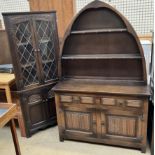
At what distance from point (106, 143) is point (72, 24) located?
1.48 metres

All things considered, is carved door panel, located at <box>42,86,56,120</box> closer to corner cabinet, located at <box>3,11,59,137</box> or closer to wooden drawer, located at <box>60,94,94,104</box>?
corner cabinet, located at <box>3,11,59,137</box>

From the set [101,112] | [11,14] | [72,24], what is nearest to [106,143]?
[101,112]

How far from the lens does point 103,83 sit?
7.61ft

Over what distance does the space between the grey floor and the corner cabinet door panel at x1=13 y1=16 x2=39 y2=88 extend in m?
0.76

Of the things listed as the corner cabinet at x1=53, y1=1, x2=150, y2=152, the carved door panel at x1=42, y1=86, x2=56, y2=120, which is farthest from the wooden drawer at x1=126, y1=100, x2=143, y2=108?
the carved door panel at x1=42, y1=86, x2=56, y2=120

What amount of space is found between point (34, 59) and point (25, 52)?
14cm

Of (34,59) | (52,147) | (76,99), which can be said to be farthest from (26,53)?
(52,147)

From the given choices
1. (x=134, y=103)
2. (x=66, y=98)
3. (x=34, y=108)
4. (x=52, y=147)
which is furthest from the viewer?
(x=34, y=108)

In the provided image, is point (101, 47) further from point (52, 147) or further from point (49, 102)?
point (52, 147)

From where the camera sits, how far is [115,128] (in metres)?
2.20

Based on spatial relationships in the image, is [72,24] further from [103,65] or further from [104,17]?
[103,65]

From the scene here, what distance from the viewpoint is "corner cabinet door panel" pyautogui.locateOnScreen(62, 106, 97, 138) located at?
2.25 metres

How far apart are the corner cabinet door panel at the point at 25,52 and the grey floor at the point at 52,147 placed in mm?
756

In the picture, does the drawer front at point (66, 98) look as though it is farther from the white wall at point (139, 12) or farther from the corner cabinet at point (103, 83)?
the white wall at point (139, 12)
